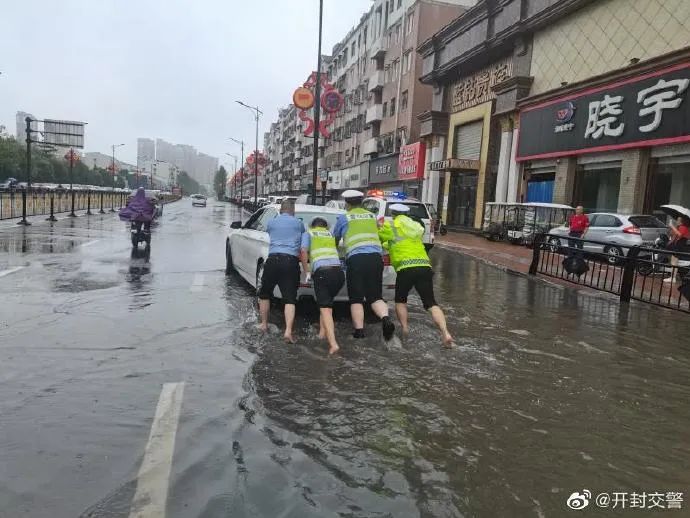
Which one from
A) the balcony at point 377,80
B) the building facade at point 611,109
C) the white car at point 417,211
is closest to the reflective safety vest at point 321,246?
the white car at point 417,211

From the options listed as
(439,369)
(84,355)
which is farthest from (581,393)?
(84,355)

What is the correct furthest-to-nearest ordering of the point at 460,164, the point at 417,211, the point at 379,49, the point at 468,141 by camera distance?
1. the point at 379,49
2. the point at 468,141
3. the point at 460,164
4. the point at 417,211

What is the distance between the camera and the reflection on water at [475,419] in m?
3.27

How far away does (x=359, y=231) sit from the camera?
6.68 m

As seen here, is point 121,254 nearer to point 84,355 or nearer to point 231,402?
point 84,355

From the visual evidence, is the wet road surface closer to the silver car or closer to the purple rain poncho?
the purple rain poncho

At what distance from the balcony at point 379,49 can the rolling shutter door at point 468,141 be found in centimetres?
1962

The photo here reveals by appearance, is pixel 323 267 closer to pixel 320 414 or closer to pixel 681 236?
pixel 320 414

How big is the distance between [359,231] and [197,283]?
4473 millimetres

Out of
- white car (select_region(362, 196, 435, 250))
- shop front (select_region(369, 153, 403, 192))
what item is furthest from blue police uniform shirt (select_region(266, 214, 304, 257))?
shop front (select_region(369, 153, 403, 192))

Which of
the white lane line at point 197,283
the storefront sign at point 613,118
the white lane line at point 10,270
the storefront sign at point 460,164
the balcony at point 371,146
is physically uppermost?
the balcony at point 371,146

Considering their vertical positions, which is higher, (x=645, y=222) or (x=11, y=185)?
(x=645, y=222)

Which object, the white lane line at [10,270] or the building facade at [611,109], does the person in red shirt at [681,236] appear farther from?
the white lane line at [10,270]

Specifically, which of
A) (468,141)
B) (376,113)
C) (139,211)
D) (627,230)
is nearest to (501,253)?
(627,230)
